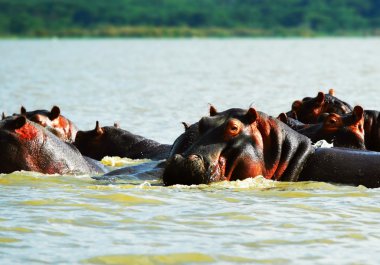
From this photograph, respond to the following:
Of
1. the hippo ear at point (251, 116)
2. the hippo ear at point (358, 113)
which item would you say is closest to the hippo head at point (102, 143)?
the hippo ear at point (358, 113)

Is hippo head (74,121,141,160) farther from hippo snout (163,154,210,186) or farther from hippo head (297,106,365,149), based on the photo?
hippo snout (163,154,210,186)

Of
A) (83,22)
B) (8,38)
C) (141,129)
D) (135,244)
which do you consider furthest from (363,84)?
(83,22)

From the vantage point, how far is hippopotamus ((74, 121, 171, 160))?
44.1 feet

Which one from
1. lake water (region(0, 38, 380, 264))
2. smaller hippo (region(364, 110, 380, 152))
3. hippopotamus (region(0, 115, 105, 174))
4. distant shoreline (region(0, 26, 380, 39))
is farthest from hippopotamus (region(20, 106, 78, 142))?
distant shoreline (region(0, 26, 380, 39))

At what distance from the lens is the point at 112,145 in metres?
13.6

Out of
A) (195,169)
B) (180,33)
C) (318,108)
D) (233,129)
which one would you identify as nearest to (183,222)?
(195,169)

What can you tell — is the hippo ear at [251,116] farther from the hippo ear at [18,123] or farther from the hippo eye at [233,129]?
the hippo ear at [18,123]

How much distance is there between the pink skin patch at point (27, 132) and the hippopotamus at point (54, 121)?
1.66m

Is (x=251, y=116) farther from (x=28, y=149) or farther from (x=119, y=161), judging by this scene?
(x=119, y=161)

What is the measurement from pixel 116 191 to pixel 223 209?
3.84ft

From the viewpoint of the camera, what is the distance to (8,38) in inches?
5374

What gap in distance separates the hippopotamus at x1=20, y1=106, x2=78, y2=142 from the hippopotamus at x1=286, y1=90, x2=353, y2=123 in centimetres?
255

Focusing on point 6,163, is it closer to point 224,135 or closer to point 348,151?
point 224,135

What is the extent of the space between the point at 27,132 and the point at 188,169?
2.28m
